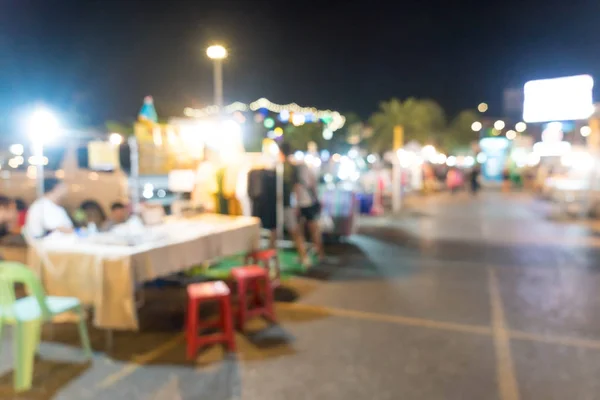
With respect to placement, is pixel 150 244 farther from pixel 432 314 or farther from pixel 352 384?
pixel 432 314

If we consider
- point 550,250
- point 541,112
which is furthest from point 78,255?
point 541,112

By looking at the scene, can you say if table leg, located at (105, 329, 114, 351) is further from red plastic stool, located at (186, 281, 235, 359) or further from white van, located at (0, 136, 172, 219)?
white van, located at (0, 136, 172, 219)

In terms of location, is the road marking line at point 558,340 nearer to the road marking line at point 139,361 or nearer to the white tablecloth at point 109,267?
the road marking line at point 139,361

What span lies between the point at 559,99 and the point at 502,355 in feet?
45.2

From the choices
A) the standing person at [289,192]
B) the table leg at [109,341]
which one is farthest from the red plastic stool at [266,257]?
the table leg at [109,341]

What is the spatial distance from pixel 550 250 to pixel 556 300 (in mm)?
3705

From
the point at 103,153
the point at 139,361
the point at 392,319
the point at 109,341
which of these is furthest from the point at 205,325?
the point at 103,153

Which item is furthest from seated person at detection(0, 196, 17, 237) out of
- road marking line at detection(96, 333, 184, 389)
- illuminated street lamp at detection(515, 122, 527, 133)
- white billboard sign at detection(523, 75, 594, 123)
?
illuminated street lamp at detection(515, 122, 527, 133)

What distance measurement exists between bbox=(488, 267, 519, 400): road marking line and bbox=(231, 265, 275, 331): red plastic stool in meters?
2.33

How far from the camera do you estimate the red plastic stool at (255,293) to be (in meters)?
5.25

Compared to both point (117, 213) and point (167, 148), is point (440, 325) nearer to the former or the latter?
point (117, 213)

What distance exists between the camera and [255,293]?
5898 millimetres

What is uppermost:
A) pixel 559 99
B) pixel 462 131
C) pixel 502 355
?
pixel 462 131

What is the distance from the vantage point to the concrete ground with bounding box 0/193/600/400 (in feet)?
12.7
